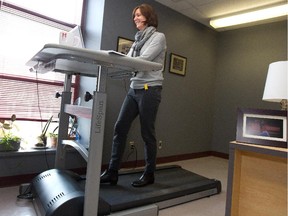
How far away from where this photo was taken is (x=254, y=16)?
3.23m

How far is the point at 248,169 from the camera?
3.92ft

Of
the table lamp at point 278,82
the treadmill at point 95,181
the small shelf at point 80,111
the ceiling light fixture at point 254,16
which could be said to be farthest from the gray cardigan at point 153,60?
the ceiling light fixture at point 254,16

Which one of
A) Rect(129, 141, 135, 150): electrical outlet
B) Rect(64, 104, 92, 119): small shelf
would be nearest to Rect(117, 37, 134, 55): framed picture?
Rect(129, 141, 135, 150): electrical outlet

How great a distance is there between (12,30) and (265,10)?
3180 mm

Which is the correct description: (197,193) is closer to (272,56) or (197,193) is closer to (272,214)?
(272,214)

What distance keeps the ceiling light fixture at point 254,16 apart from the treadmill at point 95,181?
245 centimetres

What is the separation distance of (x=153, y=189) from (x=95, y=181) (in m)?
0.79

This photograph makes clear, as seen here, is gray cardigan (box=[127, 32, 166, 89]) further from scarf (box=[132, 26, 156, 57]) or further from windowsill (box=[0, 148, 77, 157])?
windowsill (box=[0, 148, 77, 157])

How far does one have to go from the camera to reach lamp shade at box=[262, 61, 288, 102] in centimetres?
125

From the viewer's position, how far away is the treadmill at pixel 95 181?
48.5 inches

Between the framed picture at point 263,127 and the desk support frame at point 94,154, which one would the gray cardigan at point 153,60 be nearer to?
the desk support frame at point 94,154

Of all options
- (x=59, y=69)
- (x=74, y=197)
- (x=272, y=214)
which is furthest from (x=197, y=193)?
(x=59, y=69)

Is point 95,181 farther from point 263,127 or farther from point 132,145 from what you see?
point 132,145

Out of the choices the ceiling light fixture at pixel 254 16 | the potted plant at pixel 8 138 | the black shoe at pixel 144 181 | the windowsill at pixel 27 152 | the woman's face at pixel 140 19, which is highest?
the ceiling light fixture at pixel 254 16
